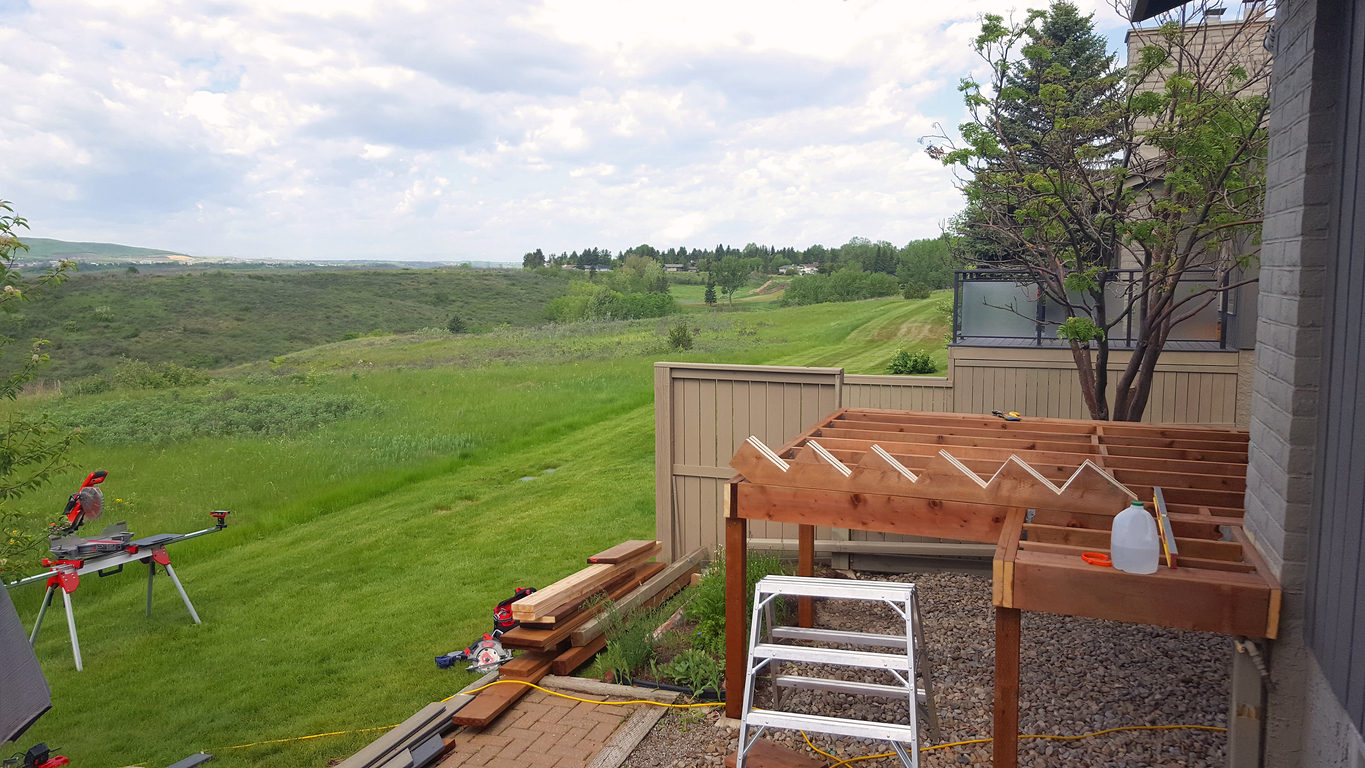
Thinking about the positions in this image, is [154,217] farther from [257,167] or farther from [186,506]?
[186,506]

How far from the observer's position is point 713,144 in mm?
67438

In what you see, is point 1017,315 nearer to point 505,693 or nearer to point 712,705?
point 712,705

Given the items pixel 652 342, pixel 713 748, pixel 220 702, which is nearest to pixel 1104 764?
pixel 713 748

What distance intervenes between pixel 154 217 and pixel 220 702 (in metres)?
39.7

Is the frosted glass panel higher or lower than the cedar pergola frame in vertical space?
higher

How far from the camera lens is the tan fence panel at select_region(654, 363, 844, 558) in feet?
23.6

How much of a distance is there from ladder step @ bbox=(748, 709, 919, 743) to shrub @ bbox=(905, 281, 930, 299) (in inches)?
1863

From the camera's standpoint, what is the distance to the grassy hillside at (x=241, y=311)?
3931cm

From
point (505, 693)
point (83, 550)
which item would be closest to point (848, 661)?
point (505, 693)

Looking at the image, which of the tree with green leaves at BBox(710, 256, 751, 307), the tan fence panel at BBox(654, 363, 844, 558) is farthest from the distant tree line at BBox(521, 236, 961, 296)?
the tan fence panel at BBox(654, 363, 844, 558)

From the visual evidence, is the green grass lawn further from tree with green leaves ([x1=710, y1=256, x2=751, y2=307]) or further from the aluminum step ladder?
tree with green leaves ([x1=710, y1=256, x2=751, y2=307])

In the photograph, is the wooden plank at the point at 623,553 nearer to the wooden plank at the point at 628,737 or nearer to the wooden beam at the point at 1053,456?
the wooden plank at the point at 628,737

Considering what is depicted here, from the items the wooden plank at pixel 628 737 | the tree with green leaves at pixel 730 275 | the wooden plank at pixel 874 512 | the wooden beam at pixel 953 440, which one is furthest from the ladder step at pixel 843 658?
the tree with green leaves at pixel 730 275

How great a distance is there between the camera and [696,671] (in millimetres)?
4961
